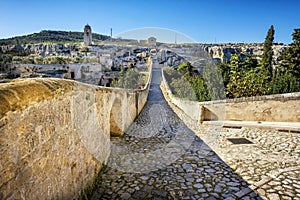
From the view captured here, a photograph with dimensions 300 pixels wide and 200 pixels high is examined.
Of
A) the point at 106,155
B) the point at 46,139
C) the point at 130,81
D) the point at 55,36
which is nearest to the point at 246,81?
the point at 106,155

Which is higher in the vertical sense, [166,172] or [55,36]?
[55,36]

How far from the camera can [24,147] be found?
168 cm

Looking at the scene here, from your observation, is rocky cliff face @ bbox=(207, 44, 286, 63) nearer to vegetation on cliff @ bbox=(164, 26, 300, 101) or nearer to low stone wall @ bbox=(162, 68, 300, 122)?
vegetation on cliff @ bbox=(164, 26, 300, 101)

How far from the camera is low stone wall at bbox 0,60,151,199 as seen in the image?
152 centimetres

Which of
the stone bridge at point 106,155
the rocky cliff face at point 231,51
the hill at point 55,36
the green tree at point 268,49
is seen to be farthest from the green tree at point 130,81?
the hill at point 55,36

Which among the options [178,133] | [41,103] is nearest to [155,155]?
[178,133]

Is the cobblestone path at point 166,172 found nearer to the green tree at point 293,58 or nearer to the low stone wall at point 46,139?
the low stone wall at point 46,139

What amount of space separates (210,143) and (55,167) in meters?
4.23

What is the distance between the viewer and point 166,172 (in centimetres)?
388

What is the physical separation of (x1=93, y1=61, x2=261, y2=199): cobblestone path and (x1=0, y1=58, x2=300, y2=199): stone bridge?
15mm

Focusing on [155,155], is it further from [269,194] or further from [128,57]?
[128,57]

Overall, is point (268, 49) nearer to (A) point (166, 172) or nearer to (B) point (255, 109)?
(B) point (255, 109)

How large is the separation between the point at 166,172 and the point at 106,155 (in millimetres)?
1340

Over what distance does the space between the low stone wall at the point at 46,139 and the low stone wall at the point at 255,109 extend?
18.2ft
